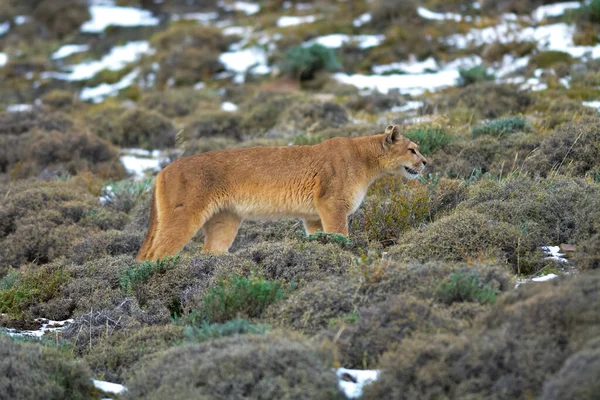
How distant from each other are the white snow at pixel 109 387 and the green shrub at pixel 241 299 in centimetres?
112

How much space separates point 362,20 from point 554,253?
23.2m

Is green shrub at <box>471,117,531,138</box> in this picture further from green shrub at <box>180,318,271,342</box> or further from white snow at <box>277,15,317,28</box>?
white snow at <box>277,15,317,28</box>

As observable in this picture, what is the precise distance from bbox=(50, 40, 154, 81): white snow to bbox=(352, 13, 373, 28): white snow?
358 inches

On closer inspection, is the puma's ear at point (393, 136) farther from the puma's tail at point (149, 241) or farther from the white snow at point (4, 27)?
the white snow at point (4, 27)

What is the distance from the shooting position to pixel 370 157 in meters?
9.87

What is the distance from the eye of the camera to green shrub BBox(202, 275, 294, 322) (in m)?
7.03

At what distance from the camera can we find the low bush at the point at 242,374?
523cm

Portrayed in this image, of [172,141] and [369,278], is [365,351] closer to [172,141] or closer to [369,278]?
[369,278]

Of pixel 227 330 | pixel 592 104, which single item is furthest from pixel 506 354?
pixel 592 104

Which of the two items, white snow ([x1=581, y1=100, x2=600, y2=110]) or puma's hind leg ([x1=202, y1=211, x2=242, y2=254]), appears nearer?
puma's hind leg ([x1=202, y1=211, x2=242, y2=254])

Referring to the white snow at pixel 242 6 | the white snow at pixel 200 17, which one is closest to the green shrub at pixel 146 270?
the white snow at pixel 200 17

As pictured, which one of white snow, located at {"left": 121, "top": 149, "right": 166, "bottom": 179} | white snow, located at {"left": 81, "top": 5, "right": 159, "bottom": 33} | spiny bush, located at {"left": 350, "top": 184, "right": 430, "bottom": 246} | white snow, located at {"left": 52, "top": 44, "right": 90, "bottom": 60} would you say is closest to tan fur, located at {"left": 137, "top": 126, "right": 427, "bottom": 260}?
spiny bush, located at {"left": 350, "top": 184, "right": 430, "bottom": 246}

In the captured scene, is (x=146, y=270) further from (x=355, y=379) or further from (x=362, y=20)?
(x=362, y=20)

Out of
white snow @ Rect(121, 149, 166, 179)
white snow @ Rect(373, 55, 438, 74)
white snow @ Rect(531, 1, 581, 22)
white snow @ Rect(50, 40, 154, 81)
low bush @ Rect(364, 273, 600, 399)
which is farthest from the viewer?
white snow @ Rect(50, 40, 154, 81)
